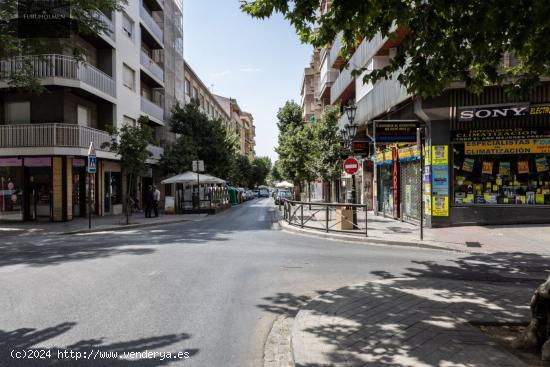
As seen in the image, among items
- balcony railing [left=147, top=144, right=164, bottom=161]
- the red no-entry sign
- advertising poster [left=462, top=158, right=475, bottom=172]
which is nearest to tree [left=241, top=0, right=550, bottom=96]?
the red no-entry sign

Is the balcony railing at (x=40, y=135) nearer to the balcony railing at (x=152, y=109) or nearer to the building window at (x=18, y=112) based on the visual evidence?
the building window at (x=18, y=112)

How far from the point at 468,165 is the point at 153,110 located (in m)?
22.5

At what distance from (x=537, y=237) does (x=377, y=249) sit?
512cm

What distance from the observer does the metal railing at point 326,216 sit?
13633 mm

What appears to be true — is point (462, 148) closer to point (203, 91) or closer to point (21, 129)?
point (21, 129)

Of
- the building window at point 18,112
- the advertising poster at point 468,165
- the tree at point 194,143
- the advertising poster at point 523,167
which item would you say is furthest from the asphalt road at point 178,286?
the tree at point 194,143

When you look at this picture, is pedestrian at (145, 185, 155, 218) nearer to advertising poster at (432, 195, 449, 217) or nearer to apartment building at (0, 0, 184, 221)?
apartment building at (0, 0, 184, 221)

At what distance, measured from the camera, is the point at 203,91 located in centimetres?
4978

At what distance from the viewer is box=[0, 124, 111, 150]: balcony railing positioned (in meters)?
18.7

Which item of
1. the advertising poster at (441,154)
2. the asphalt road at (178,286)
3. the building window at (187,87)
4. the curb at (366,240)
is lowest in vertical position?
the curb at (366,240)

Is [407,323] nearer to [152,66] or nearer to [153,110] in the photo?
[153,110]

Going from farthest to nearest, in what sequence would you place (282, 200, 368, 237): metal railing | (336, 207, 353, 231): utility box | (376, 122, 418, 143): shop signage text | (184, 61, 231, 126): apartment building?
1. (184, 61, 231, 126): apartment building
2. (376, 122, 418, 143): shop signage text
3. (336, 207, 353, 231): utility box
4. (282, 200, 368, 237): metal railing

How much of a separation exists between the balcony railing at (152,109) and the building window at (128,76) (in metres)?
1.57

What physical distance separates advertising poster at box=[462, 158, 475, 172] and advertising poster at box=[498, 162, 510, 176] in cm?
92
